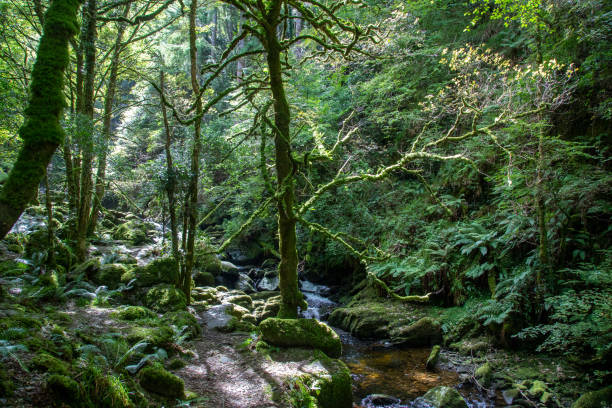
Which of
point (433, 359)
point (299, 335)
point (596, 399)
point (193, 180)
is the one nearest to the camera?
point (596, 399)

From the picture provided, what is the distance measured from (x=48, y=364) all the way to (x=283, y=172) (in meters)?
4.01

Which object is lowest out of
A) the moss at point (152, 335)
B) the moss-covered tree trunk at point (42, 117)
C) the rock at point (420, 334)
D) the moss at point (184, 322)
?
the rock at point (420, 334)

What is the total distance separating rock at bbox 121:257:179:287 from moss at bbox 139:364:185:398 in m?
4.33

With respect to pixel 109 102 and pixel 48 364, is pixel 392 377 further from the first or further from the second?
pixel 109 102

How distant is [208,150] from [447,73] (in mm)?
9531

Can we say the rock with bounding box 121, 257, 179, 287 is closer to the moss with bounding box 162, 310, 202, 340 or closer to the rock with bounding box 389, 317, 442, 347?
the moss with bounding box 162, 310, 202, 340

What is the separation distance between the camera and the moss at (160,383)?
387cm

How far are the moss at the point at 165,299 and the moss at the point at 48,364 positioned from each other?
439 centimetres

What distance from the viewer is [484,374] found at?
609cm

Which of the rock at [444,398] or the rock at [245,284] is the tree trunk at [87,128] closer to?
the rock at [245,284]

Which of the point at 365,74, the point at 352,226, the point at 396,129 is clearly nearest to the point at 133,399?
the point at 352,226

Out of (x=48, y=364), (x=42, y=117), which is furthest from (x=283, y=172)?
(x=48, y=364)

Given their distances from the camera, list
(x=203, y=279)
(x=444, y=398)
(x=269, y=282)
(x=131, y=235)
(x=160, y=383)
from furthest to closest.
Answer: (x=131, y=235) < (x=269, y=282) < (x=203, y=279) < (x=444, y=398) < (x=160, y=383)

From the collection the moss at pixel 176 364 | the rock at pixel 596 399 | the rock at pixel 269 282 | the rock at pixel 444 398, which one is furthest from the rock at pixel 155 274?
the rock at pixel 596 399
